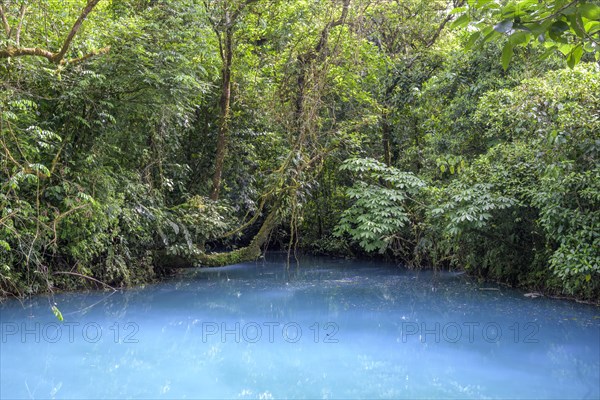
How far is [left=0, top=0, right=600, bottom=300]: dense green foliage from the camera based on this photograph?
6719 mm

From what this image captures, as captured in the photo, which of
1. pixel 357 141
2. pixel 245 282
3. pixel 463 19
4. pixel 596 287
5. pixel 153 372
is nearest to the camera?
pixel 463 19

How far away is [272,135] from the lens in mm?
11328

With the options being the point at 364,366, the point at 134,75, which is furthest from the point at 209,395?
the point at 134,75

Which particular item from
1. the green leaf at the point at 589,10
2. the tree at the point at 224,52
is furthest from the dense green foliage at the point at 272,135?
the green leaf at the point at 589,10

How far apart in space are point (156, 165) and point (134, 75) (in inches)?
102

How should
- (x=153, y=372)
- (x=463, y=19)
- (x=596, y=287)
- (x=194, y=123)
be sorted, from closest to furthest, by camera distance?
1. (x=463, y=19)
2. (x=153, y=372)
3. (x=596, y=287)
4. (x=194, y=123)

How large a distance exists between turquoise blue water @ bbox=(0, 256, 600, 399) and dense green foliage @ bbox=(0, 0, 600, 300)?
2.26 ft

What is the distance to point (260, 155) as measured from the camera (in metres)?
12.1

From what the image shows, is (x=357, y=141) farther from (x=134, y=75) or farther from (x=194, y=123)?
(x=134, y=75)

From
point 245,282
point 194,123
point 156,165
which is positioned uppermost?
point 194,123

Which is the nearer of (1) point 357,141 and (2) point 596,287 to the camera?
(2) point 596,287
